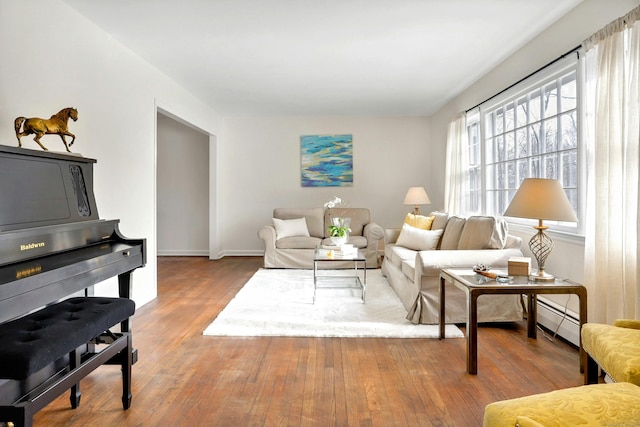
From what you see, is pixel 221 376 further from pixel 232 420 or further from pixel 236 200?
pixel 236 200

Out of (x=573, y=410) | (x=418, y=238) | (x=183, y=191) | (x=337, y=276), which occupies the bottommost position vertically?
(x=337, y=276)

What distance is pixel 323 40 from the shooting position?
366cm

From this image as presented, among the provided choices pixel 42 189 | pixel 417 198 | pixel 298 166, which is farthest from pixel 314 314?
pixel 298 166

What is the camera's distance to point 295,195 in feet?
24.0

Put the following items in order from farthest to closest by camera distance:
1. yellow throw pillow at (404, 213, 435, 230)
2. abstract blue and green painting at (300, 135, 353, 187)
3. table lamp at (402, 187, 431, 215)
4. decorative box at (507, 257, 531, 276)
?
abstract blue and green painting at (300, 135, 353, 187) < table lamp at (402, 187, 431, 215) < yellow throw pillow at (404, 213, 435, 230) < decorative box at (507, 257, 531, 276)

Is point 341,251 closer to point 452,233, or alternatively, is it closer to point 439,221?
point 452,233

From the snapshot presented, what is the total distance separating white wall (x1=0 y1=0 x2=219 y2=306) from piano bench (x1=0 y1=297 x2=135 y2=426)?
4.06 ft

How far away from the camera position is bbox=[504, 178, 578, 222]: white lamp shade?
2459 millimetres

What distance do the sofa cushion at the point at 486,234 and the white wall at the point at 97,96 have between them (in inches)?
128

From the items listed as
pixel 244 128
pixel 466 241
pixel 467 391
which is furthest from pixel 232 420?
pixel 244 128

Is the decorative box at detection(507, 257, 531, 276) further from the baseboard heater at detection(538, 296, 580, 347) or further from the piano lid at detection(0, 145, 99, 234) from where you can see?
the piano lid at detection(0, 145, 99, 234)

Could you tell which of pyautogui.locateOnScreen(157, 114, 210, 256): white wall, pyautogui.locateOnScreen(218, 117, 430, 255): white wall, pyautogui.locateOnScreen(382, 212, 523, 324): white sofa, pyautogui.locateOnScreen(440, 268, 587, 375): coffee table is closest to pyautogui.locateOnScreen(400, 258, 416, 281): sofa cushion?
pyautogui.locateOnScreen(382, 212, 523, 324): white sofa

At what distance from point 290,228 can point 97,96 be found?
342cm

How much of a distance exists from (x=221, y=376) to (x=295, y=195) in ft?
16.6
